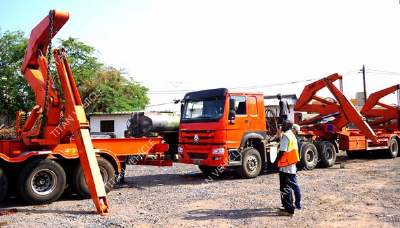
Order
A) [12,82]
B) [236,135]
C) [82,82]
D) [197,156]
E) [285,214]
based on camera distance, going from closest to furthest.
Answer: [285,214] < [236,135] < [197,156] < [12,82] < [82,82]

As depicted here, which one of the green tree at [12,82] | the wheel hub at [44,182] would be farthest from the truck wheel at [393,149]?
the green tree at [12,82]

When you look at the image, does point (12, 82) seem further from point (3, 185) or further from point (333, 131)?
point (333, 131)

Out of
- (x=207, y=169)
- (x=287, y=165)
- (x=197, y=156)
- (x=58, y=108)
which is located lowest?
(x=207, y=169)

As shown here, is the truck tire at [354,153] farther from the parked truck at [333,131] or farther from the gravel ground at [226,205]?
the gravel ground at [226,205]

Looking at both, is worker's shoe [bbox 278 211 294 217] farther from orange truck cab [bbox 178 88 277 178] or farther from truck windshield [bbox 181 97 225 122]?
truck windshield [bbox 181 97 225 122]

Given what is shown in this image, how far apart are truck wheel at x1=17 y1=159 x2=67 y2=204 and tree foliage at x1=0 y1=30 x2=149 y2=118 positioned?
17626 millimetres

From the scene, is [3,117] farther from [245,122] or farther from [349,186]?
[349,186]

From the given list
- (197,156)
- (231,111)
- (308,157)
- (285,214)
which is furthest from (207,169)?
(285,214)

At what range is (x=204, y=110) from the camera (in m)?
10.8

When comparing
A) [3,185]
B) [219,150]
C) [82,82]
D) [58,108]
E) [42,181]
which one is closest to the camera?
[3,185]

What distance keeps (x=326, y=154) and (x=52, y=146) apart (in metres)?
9.57

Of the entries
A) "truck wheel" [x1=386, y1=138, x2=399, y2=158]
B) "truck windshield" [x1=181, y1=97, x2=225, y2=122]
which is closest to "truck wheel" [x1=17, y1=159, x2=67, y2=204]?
"truck windshield" [x1=181, y1=97, x2=225, y2=122]

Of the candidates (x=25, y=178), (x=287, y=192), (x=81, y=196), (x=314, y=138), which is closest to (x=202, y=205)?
(x=287, y=192)

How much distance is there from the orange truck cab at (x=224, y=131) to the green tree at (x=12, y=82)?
1624 cm
